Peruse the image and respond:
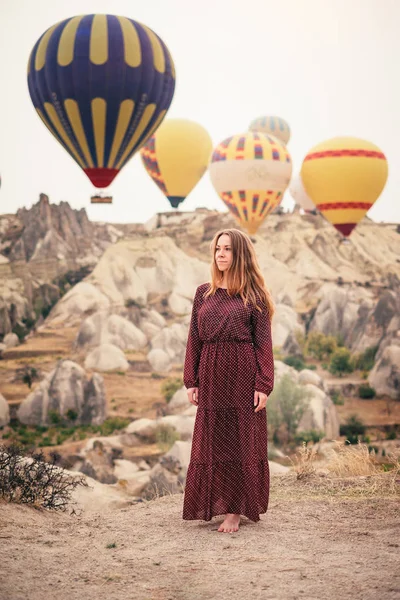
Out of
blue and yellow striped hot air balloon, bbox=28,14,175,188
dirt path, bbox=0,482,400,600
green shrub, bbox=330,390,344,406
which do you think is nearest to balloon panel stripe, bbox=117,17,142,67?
blue and yellow striped hot air balloon, bbox=28,14,175,188

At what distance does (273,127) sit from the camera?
43.3 m

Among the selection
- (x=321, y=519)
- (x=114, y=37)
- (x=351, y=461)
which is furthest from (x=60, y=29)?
(x=321, y=519)

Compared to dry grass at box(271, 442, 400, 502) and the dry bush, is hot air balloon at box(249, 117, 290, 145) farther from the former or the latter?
the dry bush

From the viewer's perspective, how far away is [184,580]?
3494 mm

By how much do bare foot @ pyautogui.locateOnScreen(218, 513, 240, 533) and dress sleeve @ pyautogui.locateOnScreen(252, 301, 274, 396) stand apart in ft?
2.24

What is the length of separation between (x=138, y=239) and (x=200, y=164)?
744 inches

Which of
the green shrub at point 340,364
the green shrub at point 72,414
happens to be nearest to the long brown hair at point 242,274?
the green shrub at point 72,414

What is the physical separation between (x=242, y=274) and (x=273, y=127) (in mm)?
40042

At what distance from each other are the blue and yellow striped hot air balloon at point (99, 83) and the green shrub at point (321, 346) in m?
26.0

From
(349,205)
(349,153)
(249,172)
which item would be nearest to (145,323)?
(249,172)

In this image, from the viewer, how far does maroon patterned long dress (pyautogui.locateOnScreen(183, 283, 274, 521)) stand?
438cm

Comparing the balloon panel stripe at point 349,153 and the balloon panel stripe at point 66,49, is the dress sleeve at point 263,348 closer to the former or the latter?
the balloon panel stripe at point 66,49

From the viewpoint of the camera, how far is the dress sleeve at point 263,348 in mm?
4391

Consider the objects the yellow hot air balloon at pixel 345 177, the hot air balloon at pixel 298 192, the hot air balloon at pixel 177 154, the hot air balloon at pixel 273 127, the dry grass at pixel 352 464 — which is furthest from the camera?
the hot air balloon at pixel 273 127
